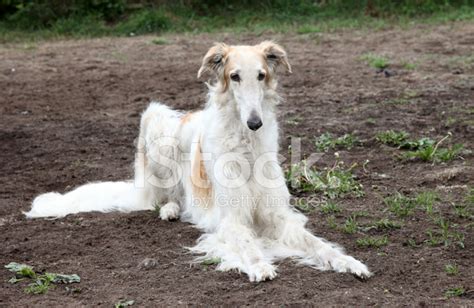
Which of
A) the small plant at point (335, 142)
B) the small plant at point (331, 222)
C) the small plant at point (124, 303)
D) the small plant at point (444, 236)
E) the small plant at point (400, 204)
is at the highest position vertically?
the small plant at point (444, 236)

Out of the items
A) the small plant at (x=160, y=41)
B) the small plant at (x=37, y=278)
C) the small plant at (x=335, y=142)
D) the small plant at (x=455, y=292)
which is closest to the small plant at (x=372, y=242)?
the small plant at (x=455, y=292)

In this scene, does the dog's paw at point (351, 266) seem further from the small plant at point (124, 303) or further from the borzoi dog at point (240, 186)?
the small plant at point (124, 303)

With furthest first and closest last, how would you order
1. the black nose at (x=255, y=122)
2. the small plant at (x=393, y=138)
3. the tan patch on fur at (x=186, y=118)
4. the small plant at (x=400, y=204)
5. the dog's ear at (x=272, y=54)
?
the small plant at (x=393, y=138) < the tan patch on fur at (x=186, y=118) < the small plant at (x=400, y=204) < the dog's ear at (x=272, y=54) < the black nose at (x=255, y=122)

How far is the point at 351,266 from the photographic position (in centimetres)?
485

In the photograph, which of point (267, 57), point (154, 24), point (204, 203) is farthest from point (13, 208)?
point (154, 24)

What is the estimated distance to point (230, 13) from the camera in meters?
16.0

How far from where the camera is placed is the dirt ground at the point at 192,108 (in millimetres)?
4719

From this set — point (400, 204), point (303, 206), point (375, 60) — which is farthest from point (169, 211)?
point (375, 60)

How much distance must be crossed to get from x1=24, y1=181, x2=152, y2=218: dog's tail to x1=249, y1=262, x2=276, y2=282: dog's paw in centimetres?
206

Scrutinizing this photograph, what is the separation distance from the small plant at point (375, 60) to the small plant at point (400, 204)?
502 centimetres

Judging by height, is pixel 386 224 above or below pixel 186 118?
below

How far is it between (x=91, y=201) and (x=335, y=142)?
2671 millimetres

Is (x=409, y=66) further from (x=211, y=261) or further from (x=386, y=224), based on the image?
(x=211, y=261)

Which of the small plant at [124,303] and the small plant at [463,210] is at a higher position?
the small plant at [463,210]
